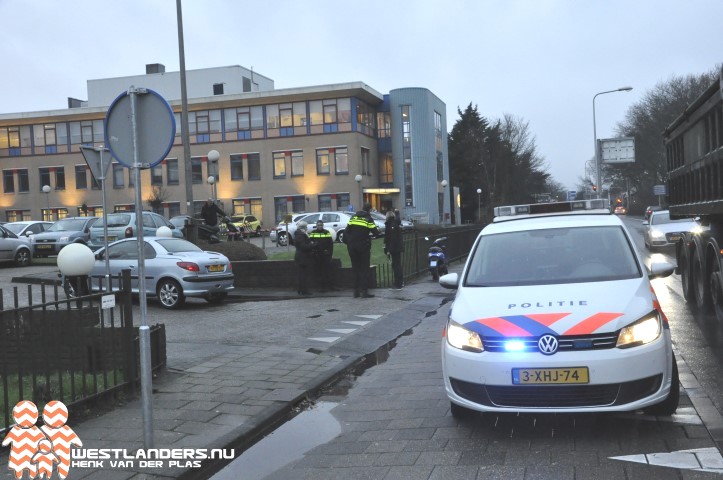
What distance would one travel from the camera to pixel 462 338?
17.3 feet

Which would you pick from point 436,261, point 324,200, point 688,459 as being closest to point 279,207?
point 324,200

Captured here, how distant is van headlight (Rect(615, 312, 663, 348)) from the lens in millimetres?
4883

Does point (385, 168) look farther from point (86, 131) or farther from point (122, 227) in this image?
point (122, 227)

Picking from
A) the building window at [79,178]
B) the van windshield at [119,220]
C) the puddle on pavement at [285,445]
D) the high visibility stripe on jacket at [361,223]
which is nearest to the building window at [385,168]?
the building window at [79,178]

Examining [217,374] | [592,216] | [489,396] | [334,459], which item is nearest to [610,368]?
[489,396]

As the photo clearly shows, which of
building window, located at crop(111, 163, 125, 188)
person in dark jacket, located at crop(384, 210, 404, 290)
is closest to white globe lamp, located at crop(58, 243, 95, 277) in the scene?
person in dark jacket, located at crop(384, 210, 404, 290)

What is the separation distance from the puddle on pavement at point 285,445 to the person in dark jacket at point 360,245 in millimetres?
7667

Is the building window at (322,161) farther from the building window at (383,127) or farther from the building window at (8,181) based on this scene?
the building window at (8,181)

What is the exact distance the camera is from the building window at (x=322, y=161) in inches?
2183

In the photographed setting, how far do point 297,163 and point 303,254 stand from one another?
41977 millimetres

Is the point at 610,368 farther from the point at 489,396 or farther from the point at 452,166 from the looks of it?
the point at 452,166

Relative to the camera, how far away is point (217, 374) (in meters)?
7.75

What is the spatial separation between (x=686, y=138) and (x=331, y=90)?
46107 mm

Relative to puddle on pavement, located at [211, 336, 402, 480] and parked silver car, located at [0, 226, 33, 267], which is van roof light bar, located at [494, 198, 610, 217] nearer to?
puddle on pavement, located at [211, 336, 402, 480]
